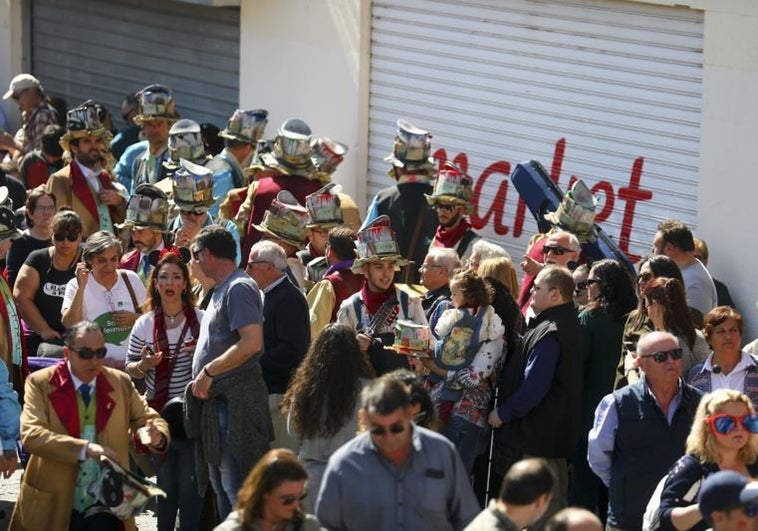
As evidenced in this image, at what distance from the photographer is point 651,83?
39.3ft

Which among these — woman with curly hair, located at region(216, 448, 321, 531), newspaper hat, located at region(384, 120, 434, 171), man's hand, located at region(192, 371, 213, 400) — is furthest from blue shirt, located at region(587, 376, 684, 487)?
newspaper hat, located at region(384, 120, 434, 171)

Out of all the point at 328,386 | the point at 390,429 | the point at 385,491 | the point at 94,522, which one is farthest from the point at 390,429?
the point at 94,522

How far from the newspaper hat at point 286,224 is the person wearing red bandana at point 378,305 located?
1220 mm

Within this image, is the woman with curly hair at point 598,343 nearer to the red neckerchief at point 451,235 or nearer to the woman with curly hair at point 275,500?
the red neckerchief at point 451,235

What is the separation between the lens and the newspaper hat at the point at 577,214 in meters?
10.5

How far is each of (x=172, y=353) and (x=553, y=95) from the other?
4868 millimetres

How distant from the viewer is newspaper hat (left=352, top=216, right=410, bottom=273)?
9.16 metres

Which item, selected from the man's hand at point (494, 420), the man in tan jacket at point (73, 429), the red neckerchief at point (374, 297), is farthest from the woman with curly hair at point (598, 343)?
the man in tan jacket at point (73, 429)

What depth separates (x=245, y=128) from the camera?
13.1 meters

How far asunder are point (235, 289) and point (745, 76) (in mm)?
4361

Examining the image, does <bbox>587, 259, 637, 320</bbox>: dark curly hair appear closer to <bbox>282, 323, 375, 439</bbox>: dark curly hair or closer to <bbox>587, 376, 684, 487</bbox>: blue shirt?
<bbox>587, 376, 684, 487</bbox>: blue shirt

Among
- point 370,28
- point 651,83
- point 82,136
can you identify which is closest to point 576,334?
point 651,83

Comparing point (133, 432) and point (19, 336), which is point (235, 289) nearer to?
point (133, 432)

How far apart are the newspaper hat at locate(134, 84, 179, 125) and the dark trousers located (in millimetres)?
5851
